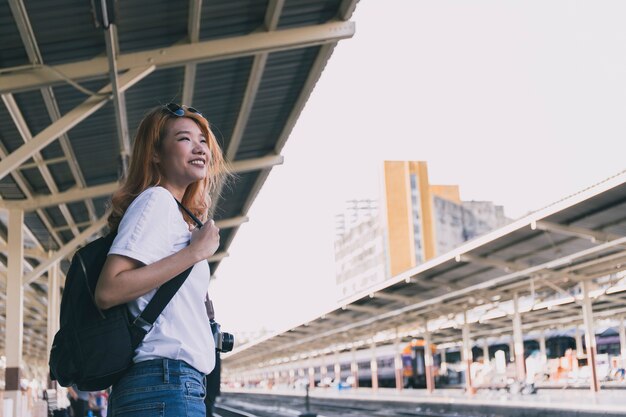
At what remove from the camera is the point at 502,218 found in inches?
4688

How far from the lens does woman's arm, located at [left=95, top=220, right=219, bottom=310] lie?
1809 mm

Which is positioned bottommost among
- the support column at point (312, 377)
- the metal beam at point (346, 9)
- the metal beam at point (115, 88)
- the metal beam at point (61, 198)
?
the support column at point (312, 377)

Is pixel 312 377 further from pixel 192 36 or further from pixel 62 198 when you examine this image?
pixel 192 36

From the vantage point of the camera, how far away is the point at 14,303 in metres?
14.1

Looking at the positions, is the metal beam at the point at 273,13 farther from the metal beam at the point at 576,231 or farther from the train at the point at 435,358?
the train at the point at 435,358

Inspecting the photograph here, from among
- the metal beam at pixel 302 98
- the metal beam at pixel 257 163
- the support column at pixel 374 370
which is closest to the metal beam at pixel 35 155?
the metal beam at pixel 257 163

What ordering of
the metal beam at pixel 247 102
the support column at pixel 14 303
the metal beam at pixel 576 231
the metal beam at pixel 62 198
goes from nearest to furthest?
the metal beam at pixel 247 102 → the support column at pixel 14 303 → the metal beam at pixel 62 198 → the metal beam at pixel 576 231

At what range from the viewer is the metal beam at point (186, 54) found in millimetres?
9055

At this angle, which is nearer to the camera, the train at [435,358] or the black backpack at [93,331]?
the black backpack at [93,331]

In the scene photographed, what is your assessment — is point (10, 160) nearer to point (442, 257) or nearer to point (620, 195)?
point (620, 195)

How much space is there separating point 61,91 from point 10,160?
157 centimetres

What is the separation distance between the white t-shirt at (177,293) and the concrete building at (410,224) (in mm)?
102740

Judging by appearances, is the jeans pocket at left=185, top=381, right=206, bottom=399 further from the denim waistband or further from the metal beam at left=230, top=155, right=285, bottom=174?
the metal beam at left=230, top=155, right=285, bottom=174

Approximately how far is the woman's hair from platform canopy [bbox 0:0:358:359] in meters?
3.73
